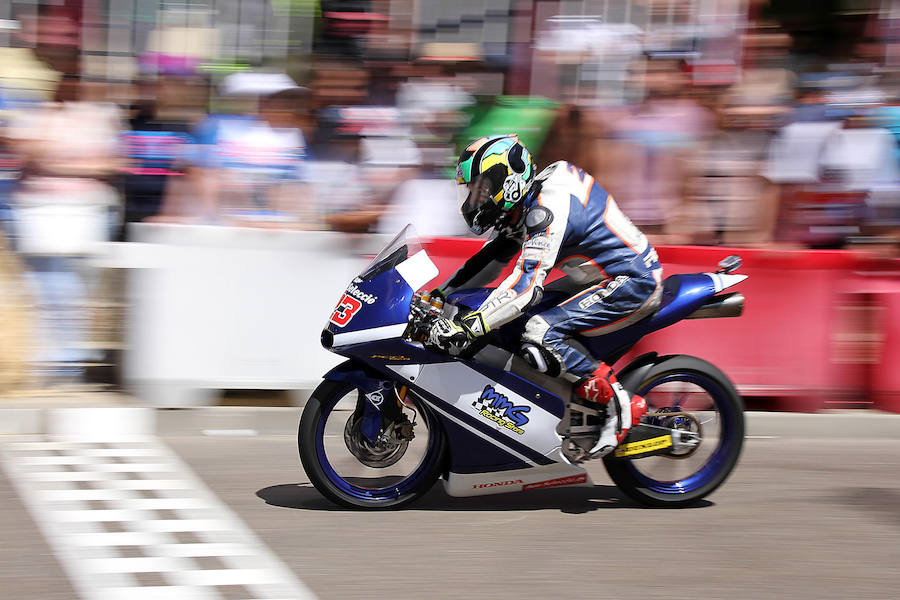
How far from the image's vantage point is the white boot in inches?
223

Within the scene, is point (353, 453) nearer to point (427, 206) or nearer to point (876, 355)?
point (427, 206)

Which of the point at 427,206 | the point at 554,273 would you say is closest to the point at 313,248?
the point at 427,206

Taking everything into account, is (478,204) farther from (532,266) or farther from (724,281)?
(724,281)

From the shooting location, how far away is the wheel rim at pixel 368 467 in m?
5.56

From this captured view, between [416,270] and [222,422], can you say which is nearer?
[416,270]

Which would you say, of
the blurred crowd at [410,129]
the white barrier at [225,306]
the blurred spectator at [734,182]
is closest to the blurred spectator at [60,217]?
the blurred crowd at [410,129]

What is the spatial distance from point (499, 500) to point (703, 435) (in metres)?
1.07

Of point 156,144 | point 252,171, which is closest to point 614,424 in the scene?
point 252,171

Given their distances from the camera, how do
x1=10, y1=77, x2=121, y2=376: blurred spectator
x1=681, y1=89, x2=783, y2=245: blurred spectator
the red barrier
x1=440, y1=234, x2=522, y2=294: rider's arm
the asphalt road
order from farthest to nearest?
1. x1=681, y1=89, x2=783, y2=245: blurred spectator
2. the red barrier
3. x1=10, y1=77, x2=121, y2=376: blurred spectator
4. x1=440, y1=234, x2=522, y2=294: rider's arm
5. the asphalt road

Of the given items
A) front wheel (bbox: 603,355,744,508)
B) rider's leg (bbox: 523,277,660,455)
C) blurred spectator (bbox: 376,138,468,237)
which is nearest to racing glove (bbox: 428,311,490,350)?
rider's leg (bbox: 523,277,660,455)

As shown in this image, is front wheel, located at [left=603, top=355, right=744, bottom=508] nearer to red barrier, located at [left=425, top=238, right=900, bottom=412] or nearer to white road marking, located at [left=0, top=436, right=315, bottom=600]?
red barrier, located at [left=425, top=238, right=900, bottom=412]

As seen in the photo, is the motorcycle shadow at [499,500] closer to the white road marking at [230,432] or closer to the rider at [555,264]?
the rider at [555,264]

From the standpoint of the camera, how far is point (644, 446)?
5.80 meters

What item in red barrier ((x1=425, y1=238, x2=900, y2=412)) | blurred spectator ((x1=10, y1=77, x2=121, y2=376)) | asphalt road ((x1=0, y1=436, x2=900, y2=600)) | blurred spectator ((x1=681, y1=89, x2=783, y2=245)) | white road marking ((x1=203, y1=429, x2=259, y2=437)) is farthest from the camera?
blurred spectator ((x1=681, y1=89, x2=783, y2=245))
